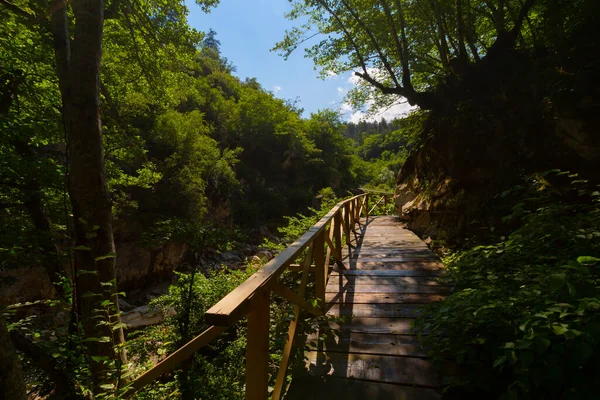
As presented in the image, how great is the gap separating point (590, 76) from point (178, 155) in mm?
15249

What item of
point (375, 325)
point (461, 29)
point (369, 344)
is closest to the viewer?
point (369, 344)

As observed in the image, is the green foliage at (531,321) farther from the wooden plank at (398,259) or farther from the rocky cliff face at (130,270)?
the rocky cliff face at (130,270)

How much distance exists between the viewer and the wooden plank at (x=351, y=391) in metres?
1.90

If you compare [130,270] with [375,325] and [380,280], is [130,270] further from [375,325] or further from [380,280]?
[375,325]

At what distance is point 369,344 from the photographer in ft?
8.14

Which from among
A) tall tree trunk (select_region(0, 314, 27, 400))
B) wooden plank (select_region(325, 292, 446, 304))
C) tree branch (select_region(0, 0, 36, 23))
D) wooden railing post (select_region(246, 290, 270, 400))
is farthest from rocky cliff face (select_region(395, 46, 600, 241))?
tree branch (select_region(0, 0, 36, 23))

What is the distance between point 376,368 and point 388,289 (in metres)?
1.58

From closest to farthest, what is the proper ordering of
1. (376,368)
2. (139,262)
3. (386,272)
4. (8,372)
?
(8,372), (376,368), (386,272), (139,262)

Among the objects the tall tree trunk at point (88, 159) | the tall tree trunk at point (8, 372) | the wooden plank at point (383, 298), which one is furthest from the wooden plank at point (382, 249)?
the tall tree trunk at point (8, 372)

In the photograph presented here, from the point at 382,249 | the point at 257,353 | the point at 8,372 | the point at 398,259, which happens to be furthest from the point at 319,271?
the point at 382,249

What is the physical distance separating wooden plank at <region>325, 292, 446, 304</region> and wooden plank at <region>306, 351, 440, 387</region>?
104 cm

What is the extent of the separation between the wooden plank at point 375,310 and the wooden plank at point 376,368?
70cm

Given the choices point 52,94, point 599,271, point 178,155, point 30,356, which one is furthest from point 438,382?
point 178,155

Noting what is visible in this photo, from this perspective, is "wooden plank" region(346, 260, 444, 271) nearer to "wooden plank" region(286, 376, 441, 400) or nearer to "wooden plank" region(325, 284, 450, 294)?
"wooden plank" region(325, 284, 450, 294)
